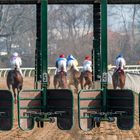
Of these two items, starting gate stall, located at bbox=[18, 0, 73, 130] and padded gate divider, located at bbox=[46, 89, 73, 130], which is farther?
padded gate divider, located at bbox=[46, 89, 73, 130]

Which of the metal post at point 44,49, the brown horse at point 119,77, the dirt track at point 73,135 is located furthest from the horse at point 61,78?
the metal post at point 44,49

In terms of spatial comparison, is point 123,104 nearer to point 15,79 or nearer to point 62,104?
point 62,104

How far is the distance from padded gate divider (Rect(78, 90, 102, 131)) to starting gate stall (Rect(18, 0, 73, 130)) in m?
0.16

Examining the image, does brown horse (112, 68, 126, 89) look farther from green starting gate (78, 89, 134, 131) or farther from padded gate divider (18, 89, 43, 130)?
padded gate divider (18, 89, 43, 130)

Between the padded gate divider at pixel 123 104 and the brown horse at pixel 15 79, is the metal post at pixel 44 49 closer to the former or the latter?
the padded gate divider at pixel 123 104

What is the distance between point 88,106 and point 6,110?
1.22 m

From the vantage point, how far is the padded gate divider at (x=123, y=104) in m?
8.96

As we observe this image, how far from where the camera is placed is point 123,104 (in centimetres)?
905

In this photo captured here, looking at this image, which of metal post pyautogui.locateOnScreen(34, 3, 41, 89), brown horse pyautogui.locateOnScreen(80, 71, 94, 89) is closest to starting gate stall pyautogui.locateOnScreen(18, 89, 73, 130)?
metal post pyautogui.locateOnScreen(34, 3, 41, 89)

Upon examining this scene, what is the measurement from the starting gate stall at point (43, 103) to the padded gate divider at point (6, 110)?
144 millimetres

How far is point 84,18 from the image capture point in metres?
14.9

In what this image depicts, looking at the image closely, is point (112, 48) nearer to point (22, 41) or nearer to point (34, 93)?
point (22, 41)

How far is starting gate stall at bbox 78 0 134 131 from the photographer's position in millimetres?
8859

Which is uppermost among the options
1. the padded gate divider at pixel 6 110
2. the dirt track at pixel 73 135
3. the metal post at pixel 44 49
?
the metal post at pixel 44 49
